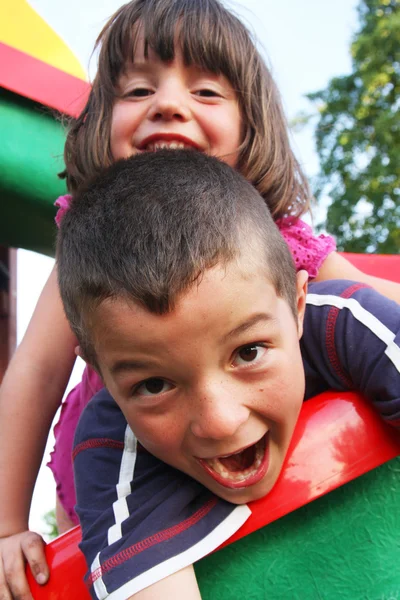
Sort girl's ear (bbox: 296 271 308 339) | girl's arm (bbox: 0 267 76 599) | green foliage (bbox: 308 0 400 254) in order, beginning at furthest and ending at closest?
1. green foliage (bbox: 308 0 400 254)
2. girl's arm (bbox: 0 267 76 599)
3. girl's ear (bbox: 296 271 308 339)

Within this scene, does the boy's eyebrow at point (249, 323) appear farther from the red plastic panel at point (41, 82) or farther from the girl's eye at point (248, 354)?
the red plastic panel at point (41, 82)

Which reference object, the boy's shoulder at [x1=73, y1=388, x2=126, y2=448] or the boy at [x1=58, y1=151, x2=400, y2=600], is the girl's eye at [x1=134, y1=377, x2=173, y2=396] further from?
the boy's shoulder at [x1=73, y1=388, x2=126, y2=448]

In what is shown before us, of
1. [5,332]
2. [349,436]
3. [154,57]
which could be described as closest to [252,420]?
[349,436]

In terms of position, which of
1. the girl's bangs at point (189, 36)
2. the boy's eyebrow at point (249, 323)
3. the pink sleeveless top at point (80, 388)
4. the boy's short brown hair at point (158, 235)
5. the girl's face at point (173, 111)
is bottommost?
the pink sleeveless top at point (80, 388)

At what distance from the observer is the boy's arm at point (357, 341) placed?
0.79m

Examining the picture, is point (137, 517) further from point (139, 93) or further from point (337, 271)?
point (139, 93)

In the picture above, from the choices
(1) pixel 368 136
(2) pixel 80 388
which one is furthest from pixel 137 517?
(1) pixel 368 136

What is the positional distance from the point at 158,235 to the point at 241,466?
31 centimetres

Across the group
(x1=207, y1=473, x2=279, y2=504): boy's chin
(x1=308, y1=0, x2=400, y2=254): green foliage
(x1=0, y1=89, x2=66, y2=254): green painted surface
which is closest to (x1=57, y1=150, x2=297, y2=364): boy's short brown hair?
(x1=207, y1=473, x2=279, y2=504): boy's chin

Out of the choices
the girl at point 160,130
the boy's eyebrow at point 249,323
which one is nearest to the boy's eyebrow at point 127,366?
the boy's eyebrow at point 249,323

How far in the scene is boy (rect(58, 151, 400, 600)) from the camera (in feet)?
2.39

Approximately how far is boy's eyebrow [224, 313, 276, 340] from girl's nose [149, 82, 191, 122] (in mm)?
628

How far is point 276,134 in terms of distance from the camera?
1.46 meters

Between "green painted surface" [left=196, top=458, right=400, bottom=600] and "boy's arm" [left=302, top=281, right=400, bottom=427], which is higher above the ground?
"boy's arm" [left=302, top=281, right=400, bottom=427]
